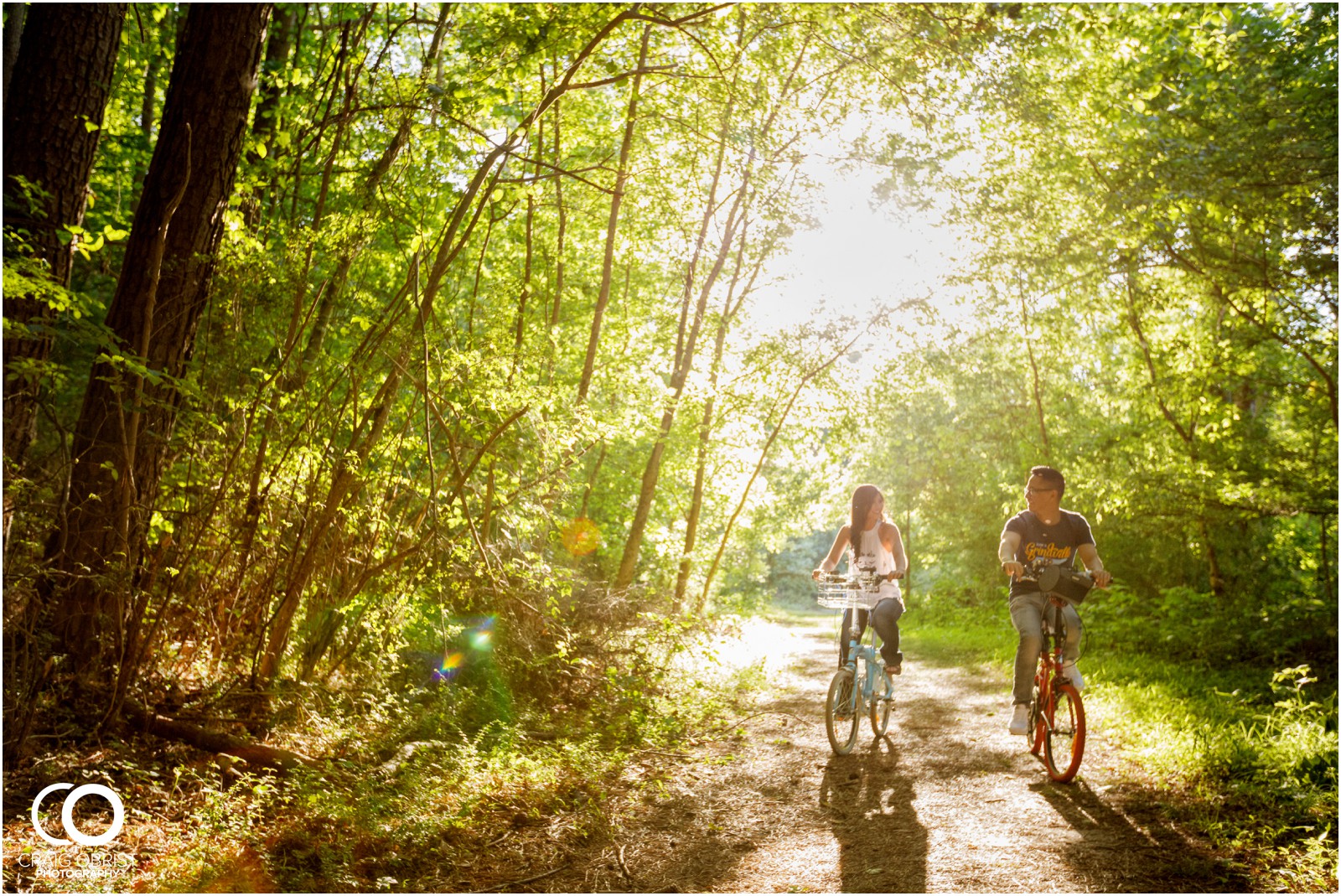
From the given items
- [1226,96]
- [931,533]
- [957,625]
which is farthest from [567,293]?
[931,533]

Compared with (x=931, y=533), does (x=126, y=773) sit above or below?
below

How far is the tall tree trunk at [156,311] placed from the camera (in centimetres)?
468

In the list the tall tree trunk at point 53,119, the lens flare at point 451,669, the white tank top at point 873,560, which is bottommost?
the lens flare at point 451,669

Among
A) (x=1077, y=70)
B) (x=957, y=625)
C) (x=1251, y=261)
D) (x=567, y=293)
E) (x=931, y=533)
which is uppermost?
(x=1077, y=70)

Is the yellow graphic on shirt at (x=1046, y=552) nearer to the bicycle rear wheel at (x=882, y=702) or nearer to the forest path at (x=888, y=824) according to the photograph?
the forest path at (x=888, y=824)

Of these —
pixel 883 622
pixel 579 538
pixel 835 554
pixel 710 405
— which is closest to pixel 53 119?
pixel 835 554

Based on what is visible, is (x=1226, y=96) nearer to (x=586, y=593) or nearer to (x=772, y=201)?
(x=772, y=201)

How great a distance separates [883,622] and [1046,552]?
1.46m

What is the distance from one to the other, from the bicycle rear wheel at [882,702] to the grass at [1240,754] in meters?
1.74

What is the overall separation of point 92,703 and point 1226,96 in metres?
11.2

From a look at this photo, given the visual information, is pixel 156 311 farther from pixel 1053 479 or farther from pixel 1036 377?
pixel 1036 377

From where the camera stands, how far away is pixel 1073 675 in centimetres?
561

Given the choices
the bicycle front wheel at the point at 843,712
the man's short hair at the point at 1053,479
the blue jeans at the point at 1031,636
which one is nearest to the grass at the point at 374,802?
the bicycle front wheel at the point at 843,712

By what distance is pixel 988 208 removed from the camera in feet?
38.8
